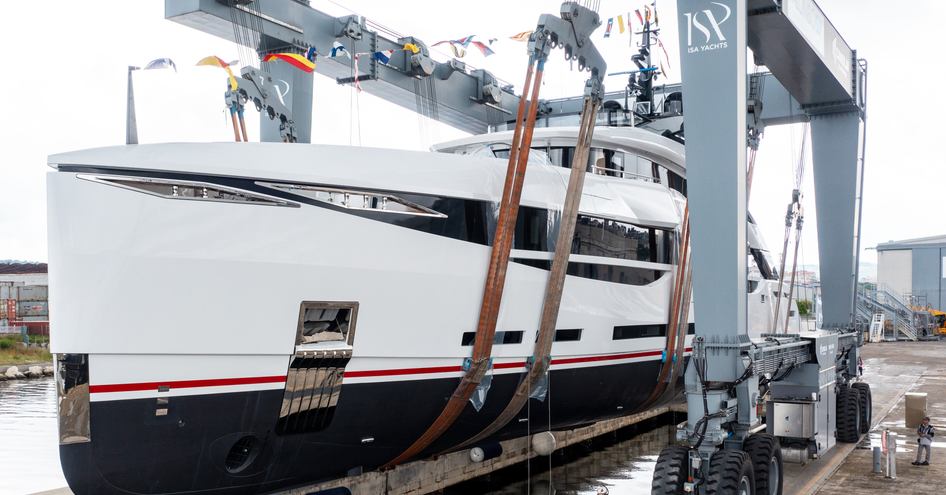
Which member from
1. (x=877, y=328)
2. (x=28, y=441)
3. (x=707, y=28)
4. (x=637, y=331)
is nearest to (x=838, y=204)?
(x=637, y=331)

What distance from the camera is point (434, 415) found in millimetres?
7312

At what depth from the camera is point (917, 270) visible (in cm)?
4647

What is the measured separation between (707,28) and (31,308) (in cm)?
3256

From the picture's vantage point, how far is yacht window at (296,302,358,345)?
20.9ft

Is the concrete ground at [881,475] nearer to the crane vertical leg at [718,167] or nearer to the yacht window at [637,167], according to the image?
the crane vertical leg at [718,167]

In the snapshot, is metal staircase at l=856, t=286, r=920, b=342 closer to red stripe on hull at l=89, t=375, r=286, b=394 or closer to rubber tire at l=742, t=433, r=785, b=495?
rubber tire at l=742, t=433, r=785, b=495

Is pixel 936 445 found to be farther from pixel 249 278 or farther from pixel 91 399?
pixel 91 399

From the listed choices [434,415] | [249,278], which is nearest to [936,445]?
[434,415]

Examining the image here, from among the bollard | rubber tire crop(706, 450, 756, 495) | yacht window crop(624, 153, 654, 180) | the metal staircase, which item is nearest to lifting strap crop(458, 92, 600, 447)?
rubber tire crop(706, 450, 756, 495)

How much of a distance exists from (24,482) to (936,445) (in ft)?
41.3

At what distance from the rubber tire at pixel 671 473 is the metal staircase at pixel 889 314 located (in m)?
36.0

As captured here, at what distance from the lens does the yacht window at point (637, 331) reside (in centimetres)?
877

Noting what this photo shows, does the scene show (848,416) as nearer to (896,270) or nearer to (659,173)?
(659,173)

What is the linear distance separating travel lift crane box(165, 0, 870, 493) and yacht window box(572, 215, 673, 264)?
4.27 feet
